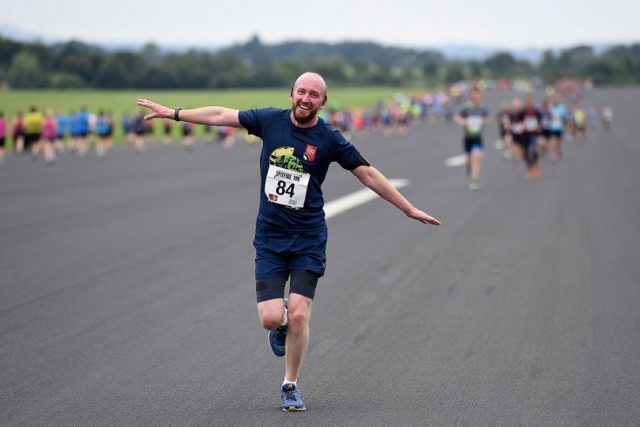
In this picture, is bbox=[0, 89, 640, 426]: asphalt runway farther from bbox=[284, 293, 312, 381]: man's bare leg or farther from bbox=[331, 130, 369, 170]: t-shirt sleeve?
bbox=[331, 130, 369, 170]: t-shirt sleeve

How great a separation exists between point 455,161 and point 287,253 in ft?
83.3

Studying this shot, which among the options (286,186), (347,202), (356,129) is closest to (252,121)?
(286,186)

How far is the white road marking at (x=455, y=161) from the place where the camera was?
95.5ft

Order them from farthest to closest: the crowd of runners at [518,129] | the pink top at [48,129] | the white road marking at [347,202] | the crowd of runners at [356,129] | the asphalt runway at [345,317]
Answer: the pink top at [48,129], the crowd of runners at [356,129], the crowd of runners at [518,129], the white road marking at [347,202], the asphalt runway at [345,317]

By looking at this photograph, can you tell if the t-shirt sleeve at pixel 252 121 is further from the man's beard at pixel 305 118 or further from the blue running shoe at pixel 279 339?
the blue running shoe at pixel 279 339

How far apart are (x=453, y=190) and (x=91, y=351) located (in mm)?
14301

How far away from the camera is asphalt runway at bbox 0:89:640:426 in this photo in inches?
224

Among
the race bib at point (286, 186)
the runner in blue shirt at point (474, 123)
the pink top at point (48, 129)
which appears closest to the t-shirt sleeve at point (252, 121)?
the race bib at point (286, 186)

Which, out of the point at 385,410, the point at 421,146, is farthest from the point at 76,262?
the point at 421,146

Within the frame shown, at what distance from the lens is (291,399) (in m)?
5.57

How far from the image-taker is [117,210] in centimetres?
1691

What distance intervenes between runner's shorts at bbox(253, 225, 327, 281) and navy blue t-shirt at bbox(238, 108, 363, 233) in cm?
5

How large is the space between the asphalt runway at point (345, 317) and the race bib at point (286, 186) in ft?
3.88

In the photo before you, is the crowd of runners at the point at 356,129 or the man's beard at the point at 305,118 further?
the crowd of runners at the point at 356,129
